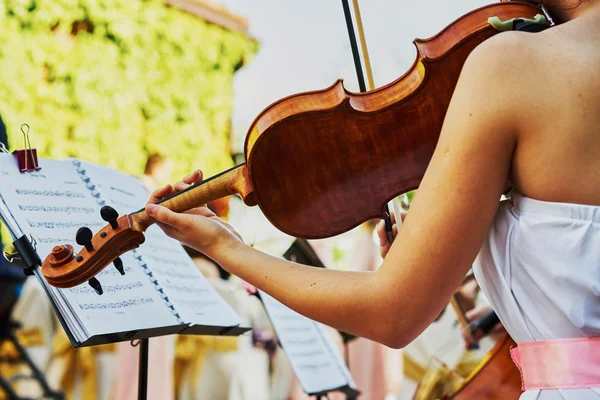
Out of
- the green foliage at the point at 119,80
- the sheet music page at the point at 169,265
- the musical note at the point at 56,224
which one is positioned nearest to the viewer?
the musical note at the point at 56,224

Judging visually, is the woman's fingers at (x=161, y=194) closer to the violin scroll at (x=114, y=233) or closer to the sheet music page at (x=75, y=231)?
the violin scroll at (x=114, y=233)

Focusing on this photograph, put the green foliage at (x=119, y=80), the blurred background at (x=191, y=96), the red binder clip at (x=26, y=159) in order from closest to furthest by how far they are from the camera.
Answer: the red binder clip at (x=26, y=159)
the blurred background at (x=191, y=96)
the green foliage at (x=119, y=80)

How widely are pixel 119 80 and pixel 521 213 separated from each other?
4447 mm

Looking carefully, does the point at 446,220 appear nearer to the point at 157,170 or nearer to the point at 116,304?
the point at 116,304

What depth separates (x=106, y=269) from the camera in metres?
1.61

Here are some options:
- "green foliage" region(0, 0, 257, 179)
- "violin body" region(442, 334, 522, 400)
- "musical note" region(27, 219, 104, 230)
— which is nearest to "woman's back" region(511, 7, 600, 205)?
"musical note" region(27, 219, 104, 230)

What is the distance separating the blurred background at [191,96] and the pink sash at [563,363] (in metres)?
2.79

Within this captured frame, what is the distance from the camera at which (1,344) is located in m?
3.95

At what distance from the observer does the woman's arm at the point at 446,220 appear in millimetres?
926

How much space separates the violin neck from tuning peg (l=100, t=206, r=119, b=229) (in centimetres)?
3

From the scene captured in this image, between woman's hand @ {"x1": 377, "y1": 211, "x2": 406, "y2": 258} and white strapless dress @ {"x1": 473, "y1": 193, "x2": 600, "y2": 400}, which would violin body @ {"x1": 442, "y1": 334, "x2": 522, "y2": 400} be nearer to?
woman's hand @ {"x1": 377, "y1": 211, "x2": 406, "y2": 258}

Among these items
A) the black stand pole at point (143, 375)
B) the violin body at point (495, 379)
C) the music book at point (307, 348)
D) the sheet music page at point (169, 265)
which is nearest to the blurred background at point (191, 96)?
the music book at point (307, 348)

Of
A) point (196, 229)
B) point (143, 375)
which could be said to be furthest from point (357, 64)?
point (143, 375)

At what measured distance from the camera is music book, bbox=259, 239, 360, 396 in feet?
7.96
